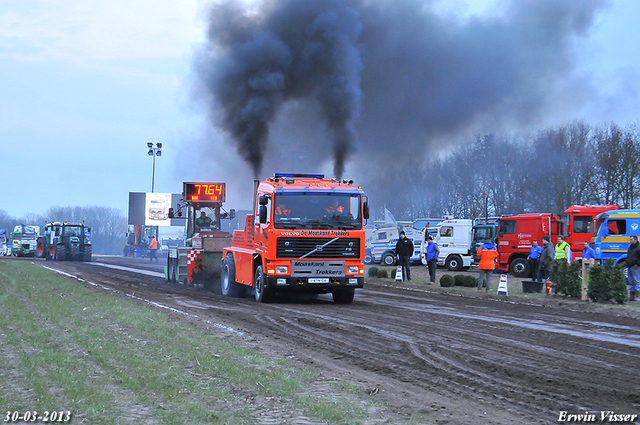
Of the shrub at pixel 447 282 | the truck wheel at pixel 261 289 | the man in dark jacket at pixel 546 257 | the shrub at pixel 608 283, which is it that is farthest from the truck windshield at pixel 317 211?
the shrub at pixel 447 282

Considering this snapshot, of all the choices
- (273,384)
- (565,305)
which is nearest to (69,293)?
(273,384)

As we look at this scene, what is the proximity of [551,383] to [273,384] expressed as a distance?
3023mm

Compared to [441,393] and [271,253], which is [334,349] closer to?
[441,393]

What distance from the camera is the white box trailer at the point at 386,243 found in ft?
136

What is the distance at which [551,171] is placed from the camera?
1740 inches

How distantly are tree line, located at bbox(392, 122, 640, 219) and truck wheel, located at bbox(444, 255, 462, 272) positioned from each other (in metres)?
5.86

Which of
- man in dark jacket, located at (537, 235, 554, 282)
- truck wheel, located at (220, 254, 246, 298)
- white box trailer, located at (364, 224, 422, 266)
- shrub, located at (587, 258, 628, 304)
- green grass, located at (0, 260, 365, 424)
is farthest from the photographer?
white box trailer, located at (364, 224, 422, 266)

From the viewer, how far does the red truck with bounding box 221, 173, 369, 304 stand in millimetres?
15430

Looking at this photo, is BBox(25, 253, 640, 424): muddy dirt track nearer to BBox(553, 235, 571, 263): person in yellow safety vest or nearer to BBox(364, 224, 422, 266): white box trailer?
BBox(553, 235, 571, 263): person in yellow safety vest

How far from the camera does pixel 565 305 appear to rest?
1747cm

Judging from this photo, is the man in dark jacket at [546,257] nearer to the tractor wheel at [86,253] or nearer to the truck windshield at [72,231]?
the tractor wheel at [86,253]

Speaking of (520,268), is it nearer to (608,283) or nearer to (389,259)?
(389,259)

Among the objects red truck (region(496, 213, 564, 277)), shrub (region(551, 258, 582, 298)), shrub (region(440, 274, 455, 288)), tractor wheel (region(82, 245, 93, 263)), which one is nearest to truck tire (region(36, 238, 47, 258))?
tractor wheel (region(82, 245, 93, 263))

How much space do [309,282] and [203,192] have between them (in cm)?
875
